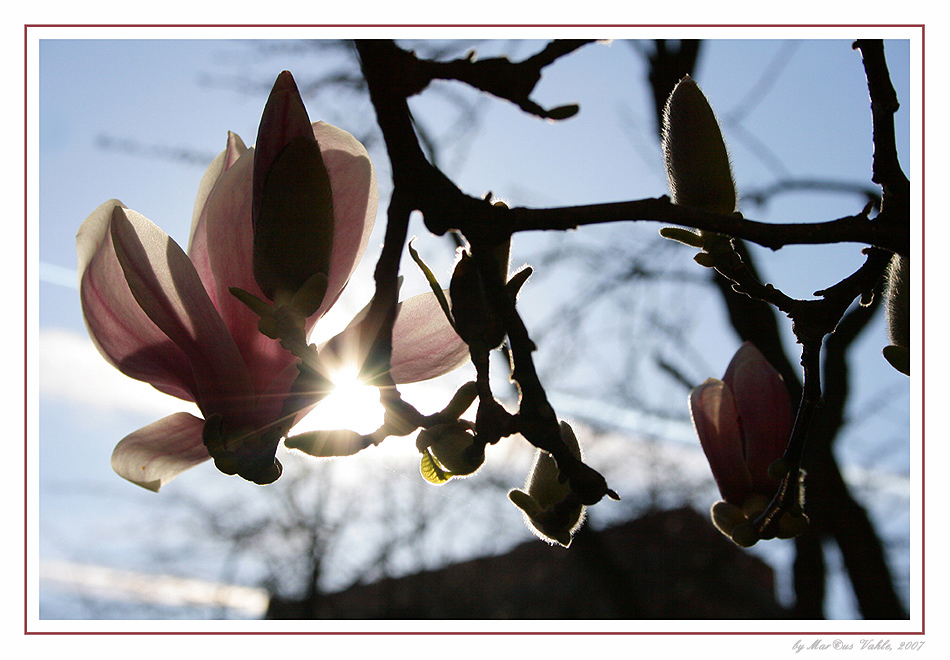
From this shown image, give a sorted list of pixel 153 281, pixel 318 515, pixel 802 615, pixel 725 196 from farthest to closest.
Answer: pixel 318 515
pixel 802 615
pixel 725 196
pixel 153 281

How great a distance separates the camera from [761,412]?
541 millimetres

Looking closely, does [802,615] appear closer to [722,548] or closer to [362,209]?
[722,548]

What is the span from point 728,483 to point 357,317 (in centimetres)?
35

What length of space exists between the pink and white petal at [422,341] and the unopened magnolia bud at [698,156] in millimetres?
208

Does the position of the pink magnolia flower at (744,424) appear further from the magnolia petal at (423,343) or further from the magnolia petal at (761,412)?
the magnolia petal at (423,343)

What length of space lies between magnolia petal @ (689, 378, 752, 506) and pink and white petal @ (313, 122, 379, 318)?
12.6 inches

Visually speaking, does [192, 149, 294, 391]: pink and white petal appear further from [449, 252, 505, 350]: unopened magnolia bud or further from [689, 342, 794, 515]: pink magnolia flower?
[689, 342, 794, 515]: pink magnolia flower

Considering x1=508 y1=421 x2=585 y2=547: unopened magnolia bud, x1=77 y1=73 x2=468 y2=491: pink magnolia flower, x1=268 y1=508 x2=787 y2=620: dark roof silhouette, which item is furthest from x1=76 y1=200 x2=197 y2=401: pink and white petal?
x1=268 y1=508 x2=787 y2=620: dark roof silhouette

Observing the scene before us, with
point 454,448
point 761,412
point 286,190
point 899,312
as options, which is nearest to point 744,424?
point 761,412

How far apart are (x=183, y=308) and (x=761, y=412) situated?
432 mm

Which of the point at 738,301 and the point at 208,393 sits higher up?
the point at 738,301

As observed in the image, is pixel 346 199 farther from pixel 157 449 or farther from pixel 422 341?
pixel 157 449

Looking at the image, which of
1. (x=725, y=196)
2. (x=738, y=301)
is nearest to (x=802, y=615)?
(x=738, y=301)

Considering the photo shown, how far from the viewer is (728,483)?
0.56 m
